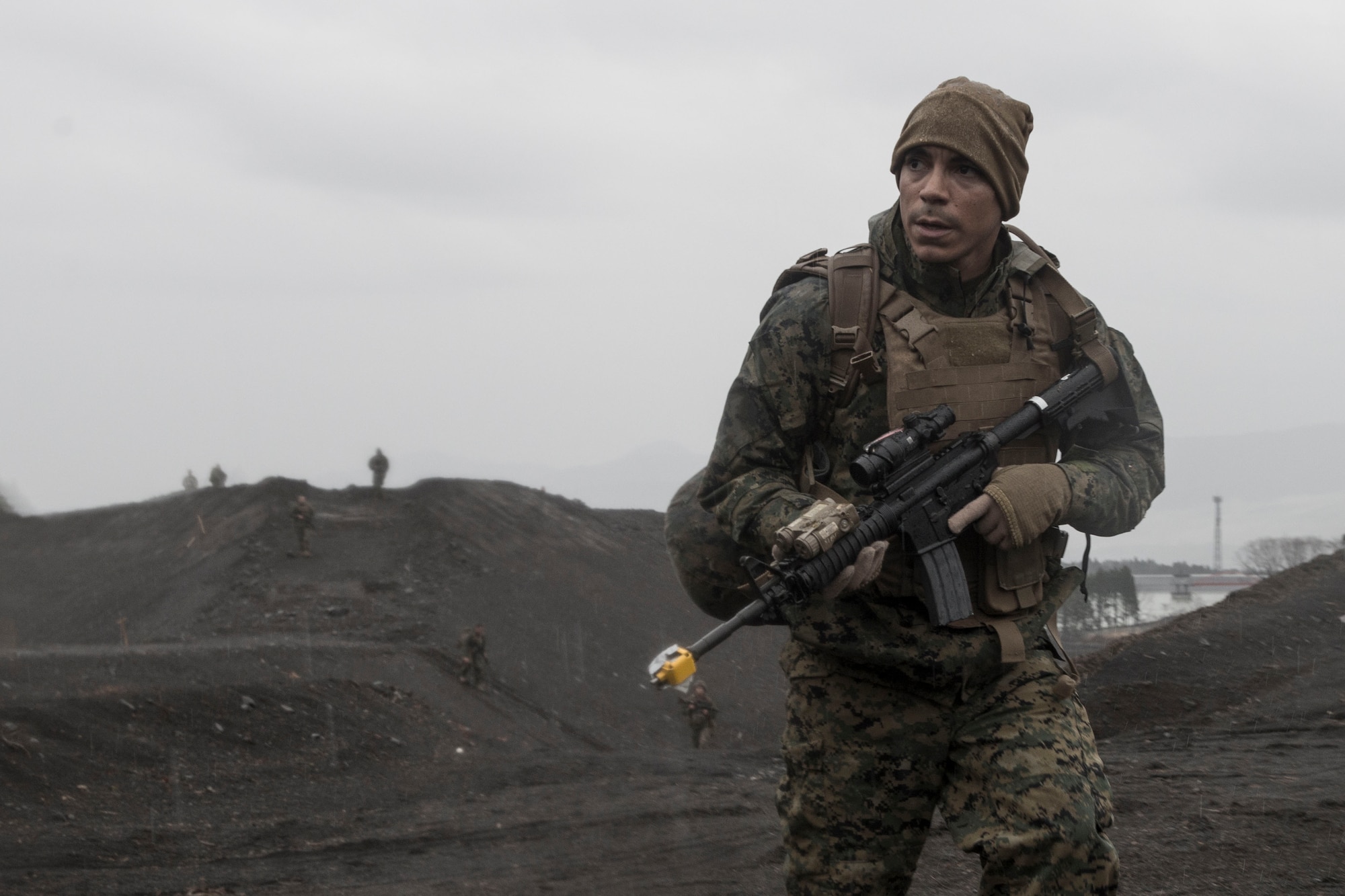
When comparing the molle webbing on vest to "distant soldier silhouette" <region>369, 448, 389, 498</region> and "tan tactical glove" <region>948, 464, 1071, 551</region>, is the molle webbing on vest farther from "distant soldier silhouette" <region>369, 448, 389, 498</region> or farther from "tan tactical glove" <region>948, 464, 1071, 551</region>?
"distant soldier silhouette" <region>369, 448, 389, 498</region>

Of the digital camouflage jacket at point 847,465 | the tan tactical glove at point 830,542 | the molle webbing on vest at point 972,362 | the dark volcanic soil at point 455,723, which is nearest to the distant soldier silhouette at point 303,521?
the dark volcanic soil at point 455,723

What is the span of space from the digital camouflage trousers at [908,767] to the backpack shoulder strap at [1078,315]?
0.77 metres

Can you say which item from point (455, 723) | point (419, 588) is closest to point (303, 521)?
point (419, 588)

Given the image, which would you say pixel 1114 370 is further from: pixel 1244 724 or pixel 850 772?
pixel 1244 724

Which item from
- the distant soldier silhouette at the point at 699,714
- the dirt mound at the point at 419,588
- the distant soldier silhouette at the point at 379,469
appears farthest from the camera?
the distant soldier silhouette at the point at 379,469

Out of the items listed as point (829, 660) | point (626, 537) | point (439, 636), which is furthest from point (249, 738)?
point (626, 537)

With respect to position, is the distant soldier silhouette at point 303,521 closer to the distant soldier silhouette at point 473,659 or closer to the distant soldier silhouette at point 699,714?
the distant soldier silhouette at point 473,659

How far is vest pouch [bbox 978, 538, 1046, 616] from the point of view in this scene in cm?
354

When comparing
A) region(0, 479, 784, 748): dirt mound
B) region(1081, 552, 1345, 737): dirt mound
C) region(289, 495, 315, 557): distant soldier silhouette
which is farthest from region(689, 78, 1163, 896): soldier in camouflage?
region(289, 495, 315, 557): distant soldier silhouette

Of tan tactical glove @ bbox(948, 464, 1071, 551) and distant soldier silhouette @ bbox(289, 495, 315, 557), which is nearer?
tan tactical glove @ bbox(948, 464, 1071, 551)

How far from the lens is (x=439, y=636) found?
2380cm

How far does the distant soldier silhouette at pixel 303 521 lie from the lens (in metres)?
27.8

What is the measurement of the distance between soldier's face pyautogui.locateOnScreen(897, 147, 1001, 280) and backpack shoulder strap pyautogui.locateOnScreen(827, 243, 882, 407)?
15cm

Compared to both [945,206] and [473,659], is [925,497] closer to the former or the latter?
[945,206]
